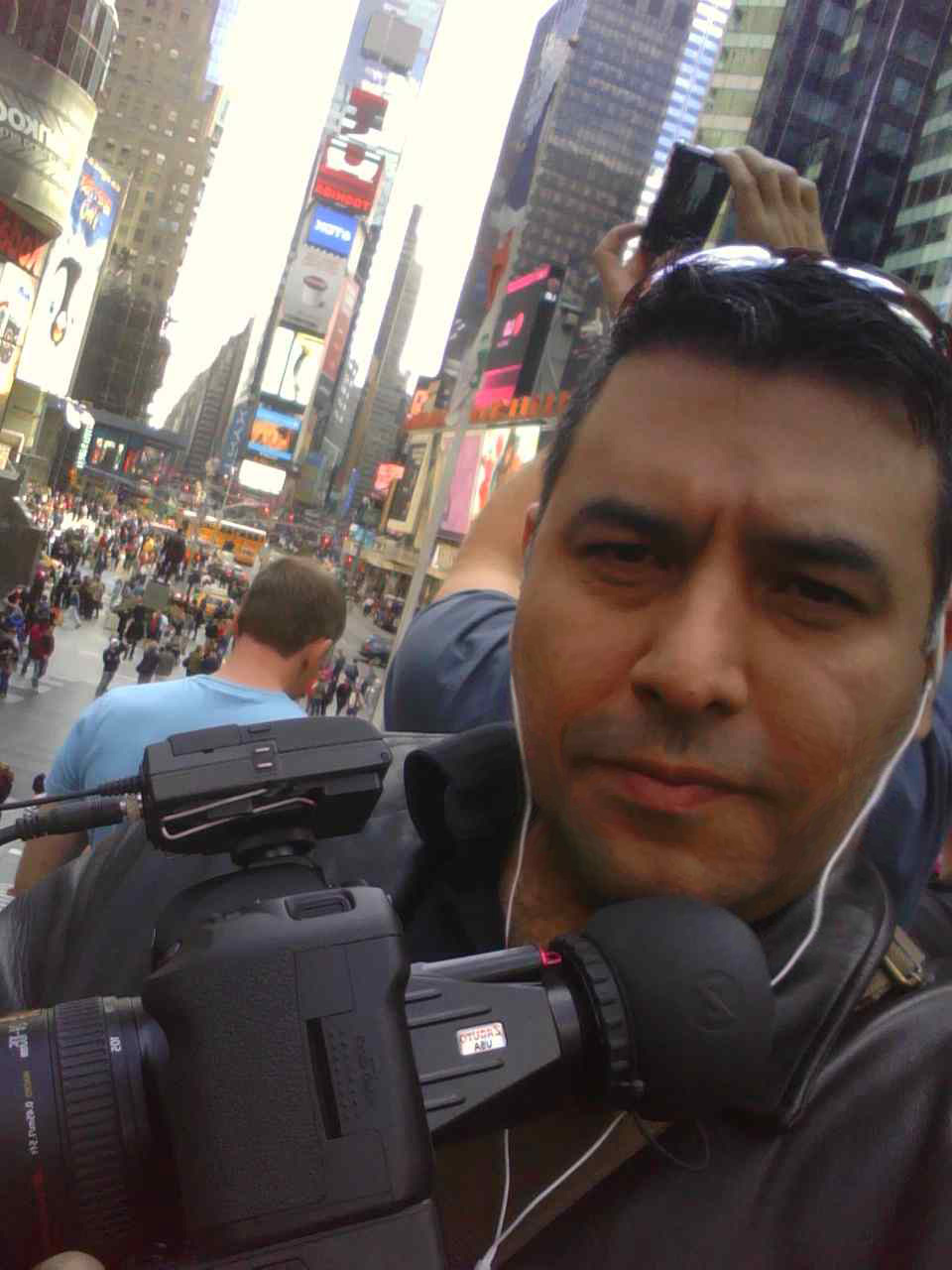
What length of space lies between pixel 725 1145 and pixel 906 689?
0.46 meters

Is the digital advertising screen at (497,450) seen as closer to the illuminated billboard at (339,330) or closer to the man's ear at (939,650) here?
the man's ear at (939,650)

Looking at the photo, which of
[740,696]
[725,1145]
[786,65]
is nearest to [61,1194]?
[725,1145]

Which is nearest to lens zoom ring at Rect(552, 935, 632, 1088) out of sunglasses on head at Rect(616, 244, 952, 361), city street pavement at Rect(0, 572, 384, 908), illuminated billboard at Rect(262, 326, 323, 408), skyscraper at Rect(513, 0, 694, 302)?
sunglasses on head at Rect(616, 244, 952, 361)

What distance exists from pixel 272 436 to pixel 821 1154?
110275mm

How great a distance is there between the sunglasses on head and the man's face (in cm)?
14

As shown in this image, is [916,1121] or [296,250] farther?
[296,250]

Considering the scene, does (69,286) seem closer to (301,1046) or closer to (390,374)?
(301,1046)

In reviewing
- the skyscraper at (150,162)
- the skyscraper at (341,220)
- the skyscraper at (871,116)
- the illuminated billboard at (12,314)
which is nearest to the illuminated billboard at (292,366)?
the skyscraper at (341,220)

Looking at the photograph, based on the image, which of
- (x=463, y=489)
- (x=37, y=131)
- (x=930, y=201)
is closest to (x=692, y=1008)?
(x=37, y=131)

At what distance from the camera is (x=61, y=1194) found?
29.9 inches

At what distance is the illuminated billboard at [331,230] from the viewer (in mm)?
117250

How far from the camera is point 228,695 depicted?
2926 millimetres

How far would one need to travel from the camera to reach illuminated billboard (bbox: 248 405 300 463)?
350ft

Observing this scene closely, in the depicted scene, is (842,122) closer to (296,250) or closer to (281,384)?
(281,384)
